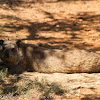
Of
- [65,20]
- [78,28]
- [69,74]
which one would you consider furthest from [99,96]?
[65,20]

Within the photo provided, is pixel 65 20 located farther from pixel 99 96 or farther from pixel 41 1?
pixel 99 96

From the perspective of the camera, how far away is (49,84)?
455 cm

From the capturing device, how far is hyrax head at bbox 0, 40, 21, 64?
531cm

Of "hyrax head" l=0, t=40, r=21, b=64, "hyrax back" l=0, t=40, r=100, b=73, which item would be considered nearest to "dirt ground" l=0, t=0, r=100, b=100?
"hyrax back" l=0, t=40, r=100, b=73

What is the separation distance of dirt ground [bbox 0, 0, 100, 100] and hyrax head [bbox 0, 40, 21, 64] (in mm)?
605

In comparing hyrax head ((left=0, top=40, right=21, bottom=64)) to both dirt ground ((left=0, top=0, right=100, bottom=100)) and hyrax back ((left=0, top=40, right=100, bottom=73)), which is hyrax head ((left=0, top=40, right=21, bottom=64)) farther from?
dirt ground ((left=0, top=0, right=100, bottom=100))

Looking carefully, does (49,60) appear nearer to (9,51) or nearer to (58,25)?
(9,51)

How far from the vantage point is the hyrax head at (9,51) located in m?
5.31

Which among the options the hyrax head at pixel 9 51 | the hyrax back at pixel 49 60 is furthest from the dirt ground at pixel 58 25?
the hyrax head at pixel 9 51

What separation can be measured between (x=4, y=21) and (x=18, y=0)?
3.29 meters

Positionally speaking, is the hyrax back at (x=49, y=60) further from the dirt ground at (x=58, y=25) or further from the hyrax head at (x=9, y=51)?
the dirt ground at (x=58, y=25)

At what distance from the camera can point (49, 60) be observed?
582 cm

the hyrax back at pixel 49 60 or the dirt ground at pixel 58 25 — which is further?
the dirt ground at pixel 58 25

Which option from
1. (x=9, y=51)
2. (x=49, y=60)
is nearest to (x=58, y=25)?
(x=49, y=60)
